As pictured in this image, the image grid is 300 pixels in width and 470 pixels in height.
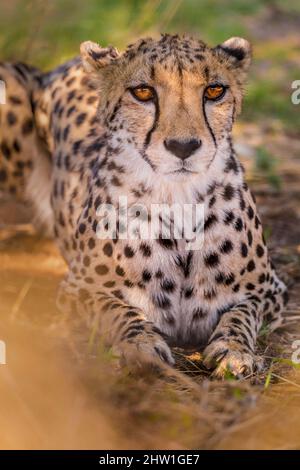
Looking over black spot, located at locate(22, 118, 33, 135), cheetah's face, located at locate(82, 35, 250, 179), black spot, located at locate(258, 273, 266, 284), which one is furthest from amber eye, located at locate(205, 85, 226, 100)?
black spot, located at locate(22, 118, 33, 135)

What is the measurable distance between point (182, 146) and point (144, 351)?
68 cm

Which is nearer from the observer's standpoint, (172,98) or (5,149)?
(172,98)

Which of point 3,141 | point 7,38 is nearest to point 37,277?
point 3,141

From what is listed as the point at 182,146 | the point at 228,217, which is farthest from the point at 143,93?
the point at 228,217

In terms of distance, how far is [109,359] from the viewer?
10.4 feet

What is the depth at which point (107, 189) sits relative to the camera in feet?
11.5

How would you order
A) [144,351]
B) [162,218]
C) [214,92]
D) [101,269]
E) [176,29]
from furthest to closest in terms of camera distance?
[176,29] < [101,269] < [162,218] < [214,92] < [144,351]

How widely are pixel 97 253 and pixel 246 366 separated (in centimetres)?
75

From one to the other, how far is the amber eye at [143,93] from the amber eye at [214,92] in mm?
186

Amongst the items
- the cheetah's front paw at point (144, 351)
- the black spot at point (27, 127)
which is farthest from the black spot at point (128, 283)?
the black spot at point (27, 127)

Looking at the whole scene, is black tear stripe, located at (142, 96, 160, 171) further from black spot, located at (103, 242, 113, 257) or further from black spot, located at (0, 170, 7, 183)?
black spot, located at (0, 170, 7, 183)

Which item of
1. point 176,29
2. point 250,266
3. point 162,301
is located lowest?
point 162,301

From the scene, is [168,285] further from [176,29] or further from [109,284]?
[176,29]
